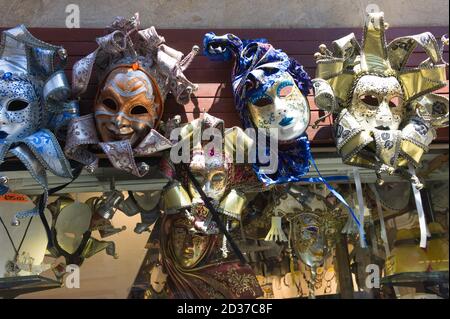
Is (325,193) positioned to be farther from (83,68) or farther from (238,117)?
(83,68)

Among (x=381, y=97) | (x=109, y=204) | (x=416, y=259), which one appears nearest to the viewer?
(x=381, y=97)

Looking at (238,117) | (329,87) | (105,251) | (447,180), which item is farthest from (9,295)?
(447,180)

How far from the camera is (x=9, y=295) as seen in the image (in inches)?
64.5

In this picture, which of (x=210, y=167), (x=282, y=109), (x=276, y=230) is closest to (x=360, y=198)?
(x=276, y=230)

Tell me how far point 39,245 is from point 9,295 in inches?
7.1

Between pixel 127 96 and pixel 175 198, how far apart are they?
12.5 inches

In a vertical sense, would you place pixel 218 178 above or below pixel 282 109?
below

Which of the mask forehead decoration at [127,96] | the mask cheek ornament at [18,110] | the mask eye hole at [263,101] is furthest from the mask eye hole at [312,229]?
the mask cheek ornament at [18,110]

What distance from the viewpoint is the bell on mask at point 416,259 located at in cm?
178

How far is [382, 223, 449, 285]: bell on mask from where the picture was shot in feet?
5.82

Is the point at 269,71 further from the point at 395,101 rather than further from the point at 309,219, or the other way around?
the point at 309,219

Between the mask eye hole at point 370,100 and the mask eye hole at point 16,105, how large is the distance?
0.97 metres

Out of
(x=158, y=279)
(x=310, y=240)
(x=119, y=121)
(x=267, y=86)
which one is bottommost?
(x=158, y=279)

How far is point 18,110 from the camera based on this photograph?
1.40 metres
